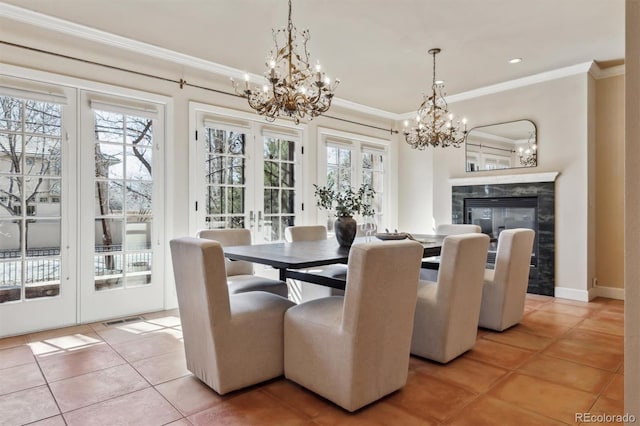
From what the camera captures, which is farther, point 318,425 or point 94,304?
point 94,304

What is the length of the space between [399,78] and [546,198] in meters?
2.32

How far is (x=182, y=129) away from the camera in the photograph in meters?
4.21

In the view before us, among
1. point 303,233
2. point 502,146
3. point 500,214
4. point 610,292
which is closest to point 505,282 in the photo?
point 303,233

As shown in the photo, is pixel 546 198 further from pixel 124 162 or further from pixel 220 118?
pixel 124 162

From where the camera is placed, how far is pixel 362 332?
6.41ft

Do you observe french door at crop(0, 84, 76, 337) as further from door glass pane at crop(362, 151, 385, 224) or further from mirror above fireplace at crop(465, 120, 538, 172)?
mirror above fireplace at crop(465, 120, 538, 172)

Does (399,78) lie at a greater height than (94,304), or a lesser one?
greater

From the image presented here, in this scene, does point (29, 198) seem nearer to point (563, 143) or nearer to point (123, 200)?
point (123, 200)

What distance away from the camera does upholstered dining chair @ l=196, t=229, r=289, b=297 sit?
10.4 feet

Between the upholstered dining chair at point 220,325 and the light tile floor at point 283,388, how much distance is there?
11cm

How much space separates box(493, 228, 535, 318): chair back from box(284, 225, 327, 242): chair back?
1.72 m

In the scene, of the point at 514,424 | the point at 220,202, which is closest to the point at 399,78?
the point at 220,202

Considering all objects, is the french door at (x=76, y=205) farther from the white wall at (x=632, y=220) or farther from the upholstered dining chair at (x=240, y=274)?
the white wall at (x=632, y=220)

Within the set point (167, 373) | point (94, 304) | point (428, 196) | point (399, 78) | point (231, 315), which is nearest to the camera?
point (231, 315)
